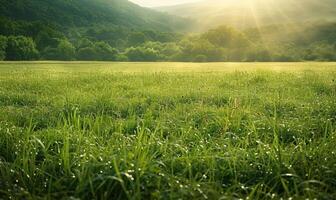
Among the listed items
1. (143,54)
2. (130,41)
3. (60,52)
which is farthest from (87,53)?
(130,41)

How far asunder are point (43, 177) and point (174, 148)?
1.91 meters

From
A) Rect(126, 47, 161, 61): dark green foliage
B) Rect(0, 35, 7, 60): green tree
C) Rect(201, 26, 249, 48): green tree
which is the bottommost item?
Rect(126, 47, 161, 61): dark green foliage

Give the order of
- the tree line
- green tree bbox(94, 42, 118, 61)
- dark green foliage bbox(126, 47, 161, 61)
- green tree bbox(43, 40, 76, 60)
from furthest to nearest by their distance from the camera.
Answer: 1. dark green foliage bbox(126, 47, 161, 61)
2. green tree bbox(94, 42, 118, 61)
3. green tree bbox(43, 40, 76, 60)
4. the tree line

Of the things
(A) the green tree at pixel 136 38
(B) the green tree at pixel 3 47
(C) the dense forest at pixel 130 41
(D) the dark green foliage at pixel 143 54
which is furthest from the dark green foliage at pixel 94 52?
(A) the green tree at pixel 136 38

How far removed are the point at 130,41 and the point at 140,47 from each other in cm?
2619

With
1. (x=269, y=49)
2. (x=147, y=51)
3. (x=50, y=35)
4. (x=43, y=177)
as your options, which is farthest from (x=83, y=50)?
(x=43, y=177)

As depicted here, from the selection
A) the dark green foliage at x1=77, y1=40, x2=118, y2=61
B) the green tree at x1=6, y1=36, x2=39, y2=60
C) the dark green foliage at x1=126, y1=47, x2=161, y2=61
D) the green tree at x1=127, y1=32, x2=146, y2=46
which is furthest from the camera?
the green tree at x1=127, y1=32, x2=146, y2=46

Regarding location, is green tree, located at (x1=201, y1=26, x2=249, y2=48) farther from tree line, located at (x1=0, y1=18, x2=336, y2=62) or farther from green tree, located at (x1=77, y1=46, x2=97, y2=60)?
green tree, located at (x1=77, y1=46, x2=97, y2=60)

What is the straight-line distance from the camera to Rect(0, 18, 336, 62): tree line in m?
91.1

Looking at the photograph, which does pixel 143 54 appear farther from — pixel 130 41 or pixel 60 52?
pixel 130 41

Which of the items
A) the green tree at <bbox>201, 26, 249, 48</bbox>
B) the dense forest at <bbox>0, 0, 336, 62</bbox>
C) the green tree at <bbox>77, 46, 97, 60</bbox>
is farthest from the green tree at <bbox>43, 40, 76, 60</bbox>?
the green tree at <bbox>201, 26, 249, 48</bbox>

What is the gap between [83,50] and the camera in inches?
4146

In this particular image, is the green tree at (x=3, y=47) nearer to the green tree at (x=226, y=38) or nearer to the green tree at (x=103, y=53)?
the green tree at (x=103, y=53)

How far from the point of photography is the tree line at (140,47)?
91100 mm
